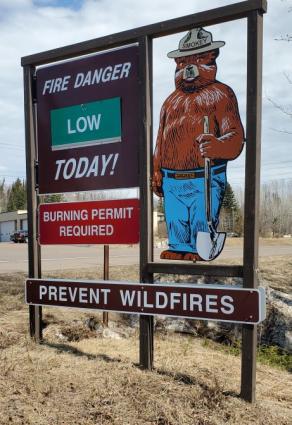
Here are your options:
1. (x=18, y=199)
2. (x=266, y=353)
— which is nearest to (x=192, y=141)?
(x=266, y=353)

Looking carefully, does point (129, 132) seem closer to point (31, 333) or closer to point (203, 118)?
point (203, 118)

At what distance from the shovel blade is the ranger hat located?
67.1 inches

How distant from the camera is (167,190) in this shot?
481 centimetres

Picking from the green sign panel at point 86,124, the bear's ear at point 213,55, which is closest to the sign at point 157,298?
the green sign panel at point 86,124

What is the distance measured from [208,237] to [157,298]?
0.76 meters

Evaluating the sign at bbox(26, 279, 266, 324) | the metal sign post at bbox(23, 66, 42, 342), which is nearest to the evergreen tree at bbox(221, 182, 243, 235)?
the sign at bbox(26, 279, 266, 324)

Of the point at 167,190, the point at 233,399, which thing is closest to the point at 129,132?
the point at 167,190

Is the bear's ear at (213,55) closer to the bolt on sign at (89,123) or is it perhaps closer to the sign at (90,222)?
the bolt on sign at (89,123)

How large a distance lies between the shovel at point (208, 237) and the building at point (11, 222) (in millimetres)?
59984

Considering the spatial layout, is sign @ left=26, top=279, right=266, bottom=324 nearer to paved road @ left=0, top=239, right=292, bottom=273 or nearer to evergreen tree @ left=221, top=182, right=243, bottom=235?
evergreen tree @ left=221, top=182, right=243, bottom=235

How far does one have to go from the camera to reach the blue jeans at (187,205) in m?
4.54

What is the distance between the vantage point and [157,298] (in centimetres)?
472

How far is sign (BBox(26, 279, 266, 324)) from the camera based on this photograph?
4.26 metres

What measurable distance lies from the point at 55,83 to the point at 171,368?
3.32m
